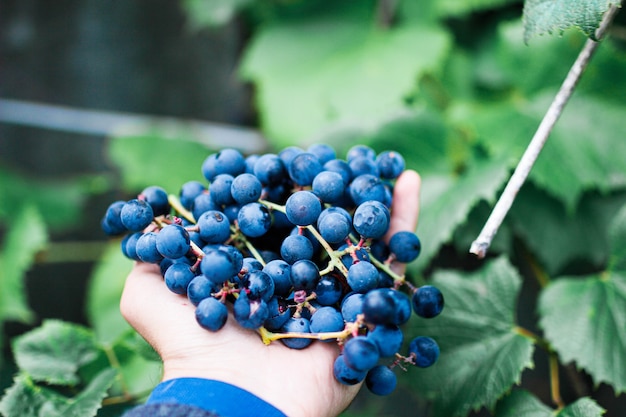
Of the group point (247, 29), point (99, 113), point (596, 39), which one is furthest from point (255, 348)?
point (99, 113)

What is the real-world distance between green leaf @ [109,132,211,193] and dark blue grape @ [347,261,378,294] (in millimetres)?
883

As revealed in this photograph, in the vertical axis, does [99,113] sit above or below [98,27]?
below

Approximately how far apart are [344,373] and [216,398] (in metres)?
0.14

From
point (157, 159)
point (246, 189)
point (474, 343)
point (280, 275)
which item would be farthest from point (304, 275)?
point (157, 159)

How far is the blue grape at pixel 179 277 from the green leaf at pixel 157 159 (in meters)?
0.80

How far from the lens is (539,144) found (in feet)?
1.99

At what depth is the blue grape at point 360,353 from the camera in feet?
1.70

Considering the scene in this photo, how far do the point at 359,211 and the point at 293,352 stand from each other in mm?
179

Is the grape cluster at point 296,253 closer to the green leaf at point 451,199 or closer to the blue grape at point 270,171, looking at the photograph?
the blue grape at point 270,171

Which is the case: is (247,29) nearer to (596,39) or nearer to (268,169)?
(268,169)

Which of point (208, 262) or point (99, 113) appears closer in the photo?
point (208, 262)

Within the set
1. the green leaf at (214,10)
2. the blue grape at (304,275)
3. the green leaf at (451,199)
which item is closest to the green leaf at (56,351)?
the blue grape at (304,275)

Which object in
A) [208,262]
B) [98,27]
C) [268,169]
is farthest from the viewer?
[98,27]

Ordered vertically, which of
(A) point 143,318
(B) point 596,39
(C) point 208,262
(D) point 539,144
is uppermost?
(B) point 596,39
